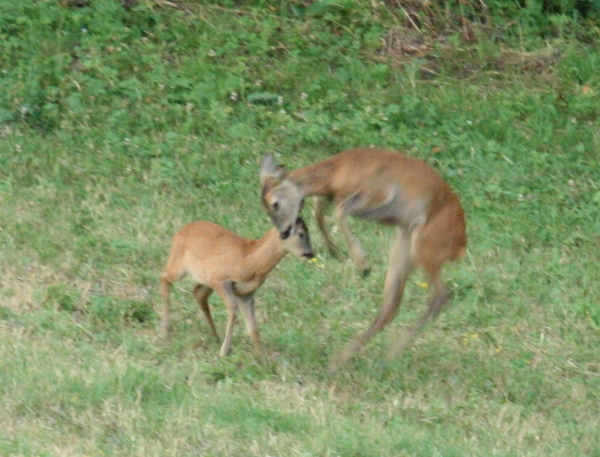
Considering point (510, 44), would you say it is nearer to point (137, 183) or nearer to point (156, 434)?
point (137, 183)

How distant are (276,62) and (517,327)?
4425 mm

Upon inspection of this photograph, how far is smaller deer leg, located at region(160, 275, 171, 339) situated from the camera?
26.9 ft

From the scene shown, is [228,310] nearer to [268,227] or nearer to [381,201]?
[381,201]

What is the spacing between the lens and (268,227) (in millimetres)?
9844

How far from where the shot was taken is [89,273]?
8.87m

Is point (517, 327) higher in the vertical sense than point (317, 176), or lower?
lower

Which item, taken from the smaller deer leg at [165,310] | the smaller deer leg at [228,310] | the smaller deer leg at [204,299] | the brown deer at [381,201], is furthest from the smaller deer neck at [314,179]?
the smaller deer leg at [165,310]

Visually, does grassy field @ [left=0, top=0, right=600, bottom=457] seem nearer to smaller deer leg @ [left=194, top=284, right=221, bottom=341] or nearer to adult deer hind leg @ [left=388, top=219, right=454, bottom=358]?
smaller deer leg @ [left=194, top=284, right=221, bottom=341]

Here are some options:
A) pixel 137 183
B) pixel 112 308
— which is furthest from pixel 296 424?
pixel 137 183

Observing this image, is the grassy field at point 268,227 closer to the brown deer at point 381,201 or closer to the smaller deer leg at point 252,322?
the smaller deer leg at point 252,322

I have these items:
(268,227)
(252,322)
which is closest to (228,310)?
(252,322)

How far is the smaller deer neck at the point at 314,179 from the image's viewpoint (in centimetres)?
765

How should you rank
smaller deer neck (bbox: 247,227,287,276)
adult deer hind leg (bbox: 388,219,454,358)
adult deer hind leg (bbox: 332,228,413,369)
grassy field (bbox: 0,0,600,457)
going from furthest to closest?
adult deer hind leg (bbox: 332,228,413,369)
smaller deer neck (bbox: 247,227,287,276)
adult deer hind leg (bbox: 388,219,454,358)
grassy field (bbox: 0,0,600,457)

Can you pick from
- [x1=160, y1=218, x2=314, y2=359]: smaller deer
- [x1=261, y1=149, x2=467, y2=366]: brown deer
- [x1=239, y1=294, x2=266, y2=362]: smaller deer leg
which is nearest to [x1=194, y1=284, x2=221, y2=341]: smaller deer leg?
[x1=160, y1=218, x2=314, y2=359]: smaller deer
